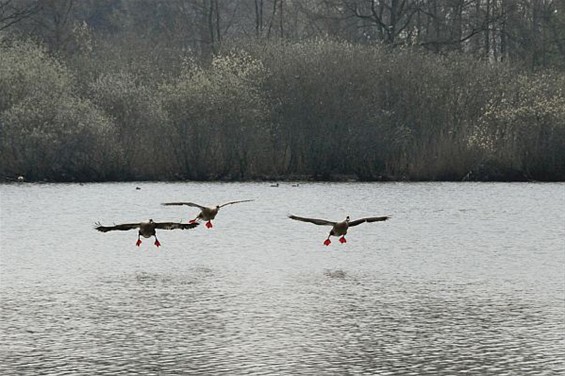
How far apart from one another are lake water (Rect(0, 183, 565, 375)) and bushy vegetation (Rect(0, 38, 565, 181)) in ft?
35.1

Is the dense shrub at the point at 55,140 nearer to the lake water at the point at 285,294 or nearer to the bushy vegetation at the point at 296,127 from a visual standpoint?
the bushy vegetation at the point at 296,127

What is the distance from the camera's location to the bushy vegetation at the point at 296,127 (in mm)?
40469

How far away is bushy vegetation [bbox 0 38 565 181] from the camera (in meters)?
40.5

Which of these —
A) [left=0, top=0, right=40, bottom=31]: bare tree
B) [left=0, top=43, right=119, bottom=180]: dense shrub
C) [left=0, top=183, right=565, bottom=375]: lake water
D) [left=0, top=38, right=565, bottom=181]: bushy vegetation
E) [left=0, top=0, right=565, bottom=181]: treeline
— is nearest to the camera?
[left=0, top=183, right=565, bottom=375]: lake water

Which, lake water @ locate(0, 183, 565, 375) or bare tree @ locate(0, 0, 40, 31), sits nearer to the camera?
lake water @ locate(0, 183, 565, 375)

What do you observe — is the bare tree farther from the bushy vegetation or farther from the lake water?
the lake water

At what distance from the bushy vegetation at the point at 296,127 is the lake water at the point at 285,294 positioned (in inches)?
421

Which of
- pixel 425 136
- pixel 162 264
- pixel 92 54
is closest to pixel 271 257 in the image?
pixel 162 264

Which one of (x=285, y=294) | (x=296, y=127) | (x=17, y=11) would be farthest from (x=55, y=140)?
(x=285, y=294)

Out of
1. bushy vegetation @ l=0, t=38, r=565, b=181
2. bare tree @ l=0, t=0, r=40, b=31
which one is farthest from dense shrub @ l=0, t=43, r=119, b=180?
bare tree @ l=0, t=0, r=40, b=31

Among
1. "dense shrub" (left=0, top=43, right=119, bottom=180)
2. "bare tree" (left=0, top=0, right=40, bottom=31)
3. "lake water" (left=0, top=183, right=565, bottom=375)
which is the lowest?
"lake water" (left=0, top=183, right=565, bottom=375)

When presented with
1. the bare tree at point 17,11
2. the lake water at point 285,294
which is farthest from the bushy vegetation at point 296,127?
the bare tree at point 17,11

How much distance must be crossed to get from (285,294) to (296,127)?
963 inches

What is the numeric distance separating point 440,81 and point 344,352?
2996 cm
